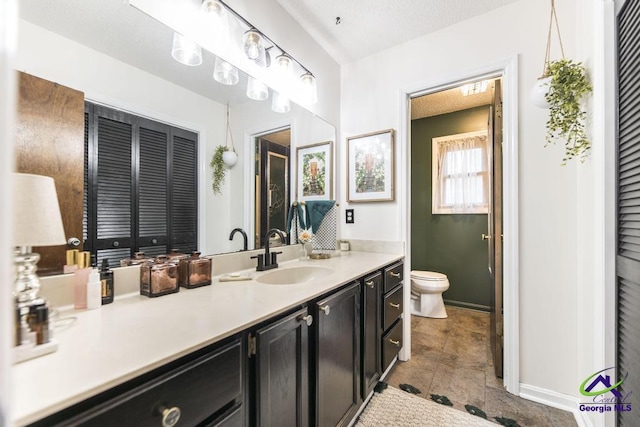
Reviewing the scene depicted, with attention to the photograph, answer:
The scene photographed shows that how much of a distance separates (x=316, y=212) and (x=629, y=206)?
5.54 feet

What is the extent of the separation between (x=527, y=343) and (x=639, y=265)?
104 centimetres

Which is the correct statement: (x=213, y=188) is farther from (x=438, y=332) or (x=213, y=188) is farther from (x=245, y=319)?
(x=438, y=332)

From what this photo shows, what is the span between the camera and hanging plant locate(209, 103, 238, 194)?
1.43 meters

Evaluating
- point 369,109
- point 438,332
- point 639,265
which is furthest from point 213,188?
point 438,332

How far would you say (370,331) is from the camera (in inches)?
62.6

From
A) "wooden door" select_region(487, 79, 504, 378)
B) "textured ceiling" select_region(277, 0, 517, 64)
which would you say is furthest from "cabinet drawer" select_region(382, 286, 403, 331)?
"textured ceiling" select_region(277, 0, 517, 64)

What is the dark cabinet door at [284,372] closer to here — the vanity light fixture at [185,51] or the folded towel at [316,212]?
the folded towel at [316,212]

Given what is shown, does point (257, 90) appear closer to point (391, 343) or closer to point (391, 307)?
point (391, 307)

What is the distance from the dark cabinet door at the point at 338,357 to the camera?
1.14 metres

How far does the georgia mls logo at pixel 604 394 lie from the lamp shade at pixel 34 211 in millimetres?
2024

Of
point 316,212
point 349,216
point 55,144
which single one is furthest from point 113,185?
point 349,216

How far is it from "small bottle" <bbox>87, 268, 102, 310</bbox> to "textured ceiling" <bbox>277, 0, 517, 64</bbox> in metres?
1.98

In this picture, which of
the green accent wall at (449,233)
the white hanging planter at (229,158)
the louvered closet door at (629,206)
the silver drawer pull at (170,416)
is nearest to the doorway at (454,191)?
the green accent wall at (449,233)

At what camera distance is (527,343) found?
5.63ft
